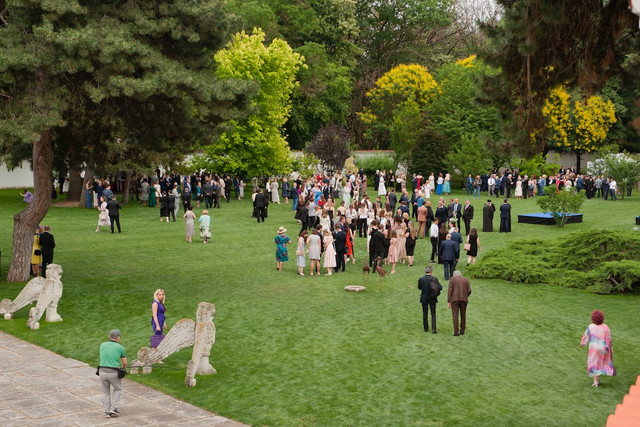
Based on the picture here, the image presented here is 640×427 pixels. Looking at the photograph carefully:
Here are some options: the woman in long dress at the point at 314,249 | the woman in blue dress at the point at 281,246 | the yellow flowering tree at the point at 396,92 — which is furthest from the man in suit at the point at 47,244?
the yellow flowering tree at the point at 396,92

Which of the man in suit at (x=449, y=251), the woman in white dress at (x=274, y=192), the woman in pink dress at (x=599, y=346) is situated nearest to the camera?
the woman in pink dress at (x=599, y=346)

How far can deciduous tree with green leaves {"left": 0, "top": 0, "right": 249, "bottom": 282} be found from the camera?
18.6 meters

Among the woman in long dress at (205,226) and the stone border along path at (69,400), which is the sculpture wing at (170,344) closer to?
the stone border along path at (69,400)

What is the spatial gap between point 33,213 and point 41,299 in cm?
499

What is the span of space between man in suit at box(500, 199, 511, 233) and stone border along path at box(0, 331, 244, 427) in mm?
20766

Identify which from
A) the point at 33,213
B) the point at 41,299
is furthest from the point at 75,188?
the point at 41,299

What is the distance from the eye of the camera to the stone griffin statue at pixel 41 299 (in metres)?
17.2

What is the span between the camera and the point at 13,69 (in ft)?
61.5

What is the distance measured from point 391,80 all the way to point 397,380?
52.9 metres

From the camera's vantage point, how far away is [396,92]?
63875 millimetres

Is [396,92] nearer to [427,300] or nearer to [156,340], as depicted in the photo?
[427,300]

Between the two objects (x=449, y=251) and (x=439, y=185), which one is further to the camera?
(x=439, y=185)

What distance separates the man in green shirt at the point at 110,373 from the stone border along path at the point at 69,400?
0.59 feet

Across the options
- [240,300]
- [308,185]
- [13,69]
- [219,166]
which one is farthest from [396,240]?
[219,166]
